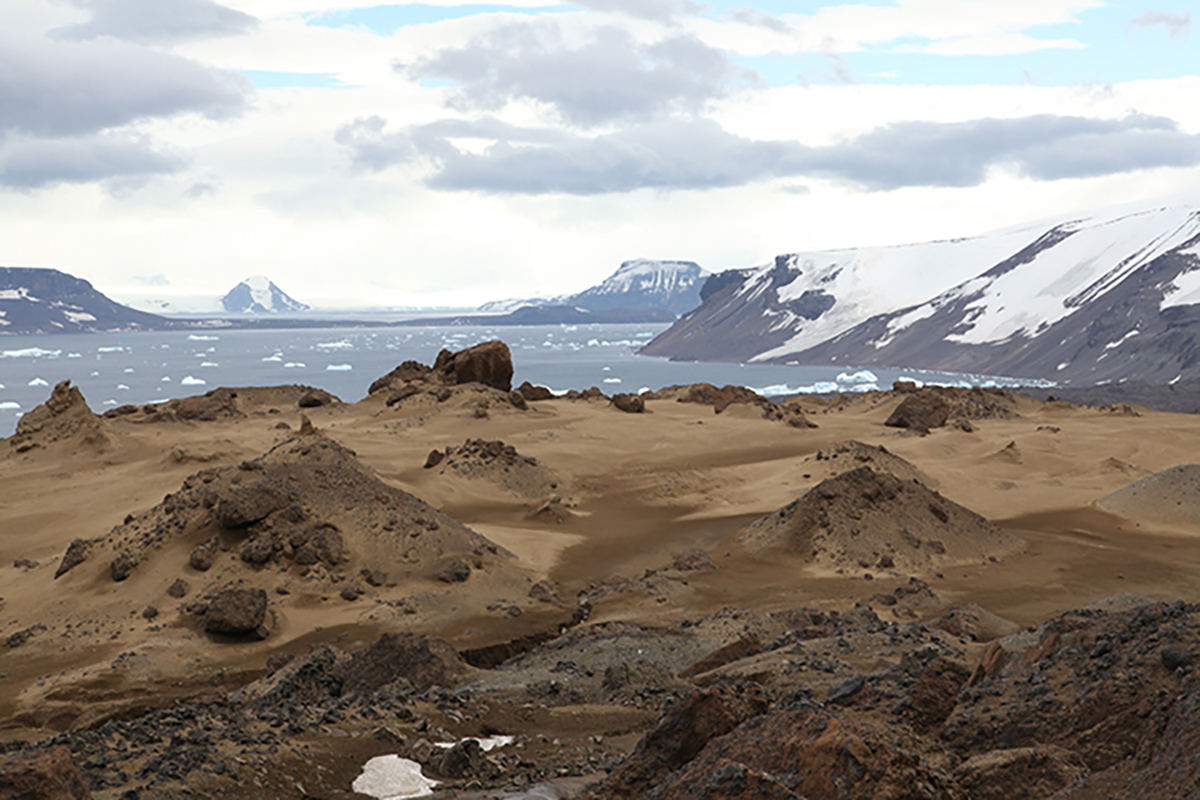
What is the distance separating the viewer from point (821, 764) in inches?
192

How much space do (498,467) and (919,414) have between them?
23.2 m

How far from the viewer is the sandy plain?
50.5 feet

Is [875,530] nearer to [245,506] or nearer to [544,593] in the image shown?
[544,593]

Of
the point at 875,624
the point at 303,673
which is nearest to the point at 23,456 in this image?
the point at 303,673

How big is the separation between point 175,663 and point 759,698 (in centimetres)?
1123

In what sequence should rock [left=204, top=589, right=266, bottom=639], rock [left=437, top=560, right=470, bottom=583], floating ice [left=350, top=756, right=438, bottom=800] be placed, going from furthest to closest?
1. rock [left=437, top=560, right=470, bottom=583]
2. rock [left=204, top=589, right=266, bottom=639]
3. floating ice [left=350, top=756, right=438, bottom=800]

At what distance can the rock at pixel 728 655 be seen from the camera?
11.2 m

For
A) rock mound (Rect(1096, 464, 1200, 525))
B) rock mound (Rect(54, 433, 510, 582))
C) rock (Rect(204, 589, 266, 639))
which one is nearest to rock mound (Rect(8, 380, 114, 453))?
rock mound (Rect(54, 433, 510, 582))

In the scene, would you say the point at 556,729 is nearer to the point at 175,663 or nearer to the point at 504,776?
the point at 504,776

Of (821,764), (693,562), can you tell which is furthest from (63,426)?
(821,764)

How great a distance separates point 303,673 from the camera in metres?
11.0

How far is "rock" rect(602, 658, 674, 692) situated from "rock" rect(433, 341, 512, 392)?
129 ft

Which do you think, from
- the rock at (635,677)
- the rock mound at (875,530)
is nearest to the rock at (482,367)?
the rock mound at (875,530)

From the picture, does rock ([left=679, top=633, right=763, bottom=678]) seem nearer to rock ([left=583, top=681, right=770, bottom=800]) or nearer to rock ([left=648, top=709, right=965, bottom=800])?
rock ([left=583, top=681, right=770, bottom=800])
